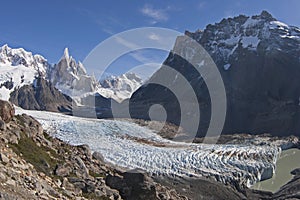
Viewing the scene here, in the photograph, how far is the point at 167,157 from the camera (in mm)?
56875

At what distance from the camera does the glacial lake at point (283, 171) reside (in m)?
61.0

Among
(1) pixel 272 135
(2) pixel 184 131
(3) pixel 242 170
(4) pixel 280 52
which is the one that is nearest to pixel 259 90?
(4) pixel 280 52

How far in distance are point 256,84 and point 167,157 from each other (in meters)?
118

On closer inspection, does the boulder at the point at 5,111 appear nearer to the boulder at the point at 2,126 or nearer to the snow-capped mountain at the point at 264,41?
the boulder at the point at 2,126

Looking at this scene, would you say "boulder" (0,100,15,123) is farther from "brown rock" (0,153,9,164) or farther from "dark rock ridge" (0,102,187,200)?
"brown rock" (0,153,9,164)

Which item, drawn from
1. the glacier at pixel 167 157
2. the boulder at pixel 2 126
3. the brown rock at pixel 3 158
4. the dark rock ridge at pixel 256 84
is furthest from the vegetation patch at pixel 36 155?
the dark rock ridge at pixel 256 84

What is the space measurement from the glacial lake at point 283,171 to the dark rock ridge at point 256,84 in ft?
99.9

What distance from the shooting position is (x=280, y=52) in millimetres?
173750

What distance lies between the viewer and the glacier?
52000 mm

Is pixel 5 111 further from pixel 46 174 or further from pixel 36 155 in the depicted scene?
pixel 46 174

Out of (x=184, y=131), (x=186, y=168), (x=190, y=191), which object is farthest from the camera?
(x=184, y=131)

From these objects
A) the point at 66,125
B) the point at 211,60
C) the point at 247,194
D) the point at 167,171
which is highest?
the point at 211,60

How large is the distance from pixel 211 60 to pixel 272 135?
73679mm

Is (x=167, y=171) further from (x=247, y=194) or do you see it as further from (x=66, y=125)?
(x=66, y=125)
